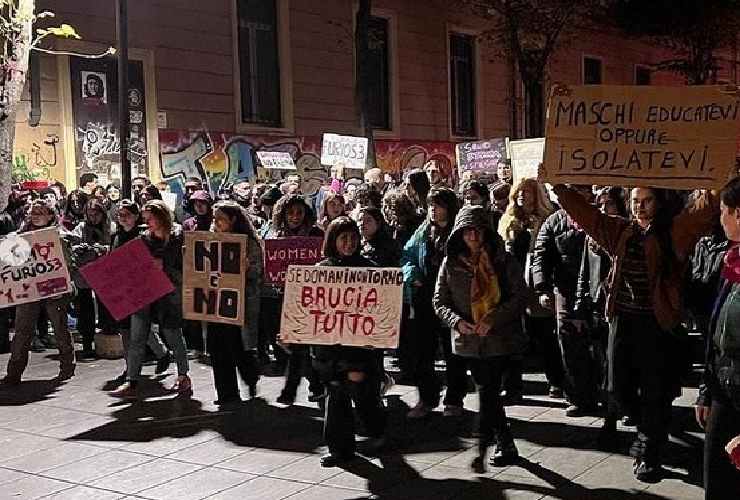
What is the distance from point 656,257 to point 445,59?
692 inches

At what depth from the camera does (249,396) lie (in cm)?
833

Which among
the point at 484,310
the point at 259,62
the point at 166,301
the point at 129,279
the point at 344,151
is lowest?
the point at 166,301

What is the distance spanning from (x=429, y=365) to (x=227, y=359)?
5.92ft

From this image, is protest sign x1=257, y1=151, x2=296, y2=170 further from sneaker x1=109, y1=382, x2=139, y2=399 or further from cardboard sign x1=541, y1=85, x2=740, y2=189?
cardboard sign x1=541, y1=85, x2=740, y2=189

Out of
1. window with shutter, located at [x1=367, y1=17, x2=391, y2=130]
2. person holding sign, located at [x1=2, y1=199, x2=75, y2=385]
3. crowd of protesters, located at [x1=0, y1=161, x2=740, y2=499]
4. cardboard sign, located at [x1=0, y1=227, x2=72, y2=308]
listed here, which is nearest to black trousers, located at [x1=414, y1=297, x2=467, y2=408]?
crowd of protesters, located at [x1=0, y1=161, x2=740, y2=499]

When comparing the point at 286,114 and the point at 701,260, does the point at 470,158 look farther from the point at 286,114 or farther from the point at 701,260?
the point at 701,260

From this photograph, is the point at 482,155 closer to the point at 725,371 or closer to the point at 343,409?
the point at 343,409

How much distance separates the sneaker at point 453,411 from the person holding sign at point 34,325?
13.3 ft

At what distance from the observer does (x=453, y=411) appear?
7395 mm

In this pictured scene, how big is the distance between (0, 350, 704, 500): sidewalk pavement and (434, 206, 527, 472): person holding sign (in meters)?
0.28

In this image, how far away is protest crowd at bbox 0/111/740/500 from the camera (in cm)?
556

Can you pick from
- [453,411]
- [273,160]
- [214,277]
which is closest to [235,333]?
[214,277]

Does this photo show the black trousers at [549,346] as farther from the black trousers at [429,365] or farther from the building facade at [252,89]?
the building facade at [252,89]

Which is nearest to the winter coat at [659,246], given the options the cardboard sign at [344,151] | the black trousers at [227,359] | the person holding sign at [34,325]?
the black trousers at [227,359]
